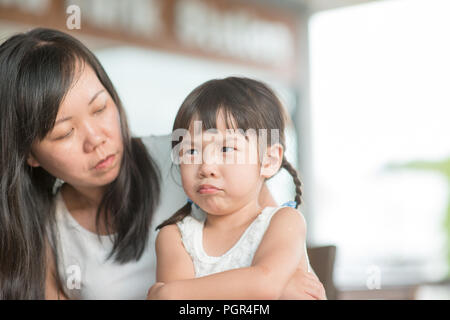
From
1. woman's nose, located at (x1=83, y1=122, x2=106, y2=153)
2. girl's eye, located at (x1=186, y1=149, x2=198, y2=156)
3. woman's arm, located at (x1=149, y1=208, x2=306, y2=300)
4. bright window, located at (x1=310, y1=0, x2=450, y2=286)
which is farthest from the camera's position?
bright window, located at (x1=310, y1=0, x2=450, y2=286)

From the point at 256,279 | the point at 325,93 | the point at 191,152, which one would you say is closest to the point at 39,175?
the point at 191,152

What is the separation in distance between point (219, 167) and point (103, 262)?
0.43m

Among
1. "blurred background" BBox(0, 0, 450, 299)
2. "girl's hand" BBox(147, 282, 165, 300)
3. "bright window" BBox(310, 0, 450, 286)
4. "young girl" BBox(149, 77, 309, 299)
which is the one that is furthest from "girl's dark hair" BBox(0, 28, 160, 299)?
"bright window" BBox(310, 0, 450, 286)

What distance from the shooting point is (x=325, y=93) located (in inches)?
132

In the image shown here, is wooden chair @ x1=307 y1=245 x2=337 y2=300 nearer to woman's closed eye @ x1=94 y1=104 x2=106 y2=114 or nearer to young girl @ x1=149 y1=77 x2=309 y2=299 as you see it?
young girl @ x1=149 y1=77 x2=309 y2=299

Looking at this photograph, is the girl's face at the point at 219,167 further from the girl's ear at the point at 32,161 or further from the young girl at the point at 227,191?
the girl's ear at the point at 32,161

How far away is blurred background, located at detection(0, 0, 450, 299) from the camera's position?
259cm

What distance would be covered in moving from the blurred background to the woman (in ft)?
4.14

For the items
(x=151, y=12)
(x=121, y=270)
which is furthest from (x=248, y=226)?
(x=151, y=12)

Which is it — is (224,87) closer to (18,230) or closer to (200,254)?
(200,254)

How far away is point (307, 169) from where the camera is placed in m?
3.69

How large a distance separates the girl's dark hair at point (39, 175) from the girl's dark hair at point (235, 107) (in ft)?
0.81

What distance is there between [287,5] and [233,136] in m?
2.85

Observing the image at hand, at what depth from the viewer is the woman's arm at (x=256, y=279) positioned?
2.22 feet
